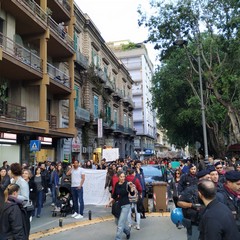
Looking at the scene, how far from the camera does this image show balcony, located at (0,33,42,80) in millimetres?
17138

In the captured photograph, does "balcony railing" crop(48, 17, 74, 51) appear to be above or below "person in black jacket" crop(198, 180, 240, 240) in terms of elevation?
above

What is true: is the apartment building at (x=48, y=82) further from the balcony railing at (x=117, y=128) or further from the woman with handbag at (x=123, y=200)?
the woman with handbag at (x=123, y=200)

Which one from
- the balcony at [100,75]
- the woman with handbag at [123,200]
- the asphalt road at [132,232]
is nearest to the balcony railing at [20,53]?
the asphalt road at [132,232]

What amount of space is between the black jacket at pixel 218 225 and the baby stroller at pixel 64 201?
9.07 m

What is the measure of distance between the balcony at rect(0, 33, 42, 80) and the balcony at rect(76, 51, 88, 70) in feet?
26.1

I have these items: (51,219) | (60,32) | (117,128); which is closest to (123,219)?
(51,219)

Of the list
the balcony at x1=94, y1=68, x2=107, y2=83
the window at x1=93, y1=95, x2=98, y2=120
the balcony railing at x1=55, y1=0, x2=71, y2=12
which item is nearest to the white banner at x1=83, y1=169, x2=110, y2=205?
the balcony railing at x1=55, y1=0, x2=71, y2=12

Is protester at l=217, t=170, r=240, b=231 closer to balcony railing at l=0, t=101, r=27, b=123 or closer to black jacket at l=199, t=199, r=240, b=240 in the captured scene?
black jacket at l=199, t=199, r=240, b=240

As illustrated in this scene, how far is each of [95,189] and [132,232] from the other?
586 cm

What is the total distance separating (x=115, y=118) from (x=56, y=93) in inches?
777

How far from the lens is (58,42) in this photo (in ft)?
73.7

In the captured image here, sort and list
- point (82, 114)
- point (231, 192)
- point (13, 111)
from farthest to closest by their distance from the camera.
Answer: point (82, 114), point (13, 111), point (231, 192)

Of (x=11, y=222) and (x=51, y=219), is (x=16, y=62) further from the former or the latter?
(x=11, y=222)

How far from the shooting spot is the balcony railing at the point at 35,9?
19.2 m
